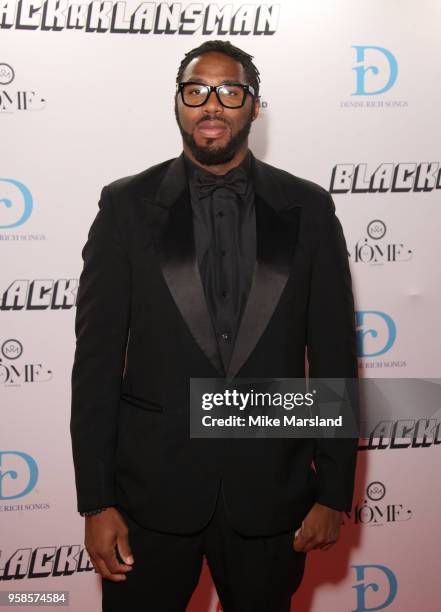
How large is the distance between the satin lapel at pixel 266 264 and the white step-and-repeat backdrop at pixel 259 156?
957 millimetres

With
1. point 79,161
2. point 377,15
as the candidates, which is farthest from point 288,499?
point 377,15

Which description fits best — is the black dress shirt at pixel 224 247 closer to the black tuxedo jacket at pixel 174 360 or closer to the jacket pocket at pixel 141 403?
the black tuxedo jacket at pixel 174 360

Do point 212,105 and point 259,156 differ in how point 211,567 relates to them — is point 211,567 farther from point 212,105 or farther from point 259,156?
point 259,156

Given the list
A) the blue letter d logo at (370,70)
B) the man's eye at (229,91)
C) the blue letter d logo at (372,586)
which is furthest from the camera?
the blue letter d logo at (372,586)

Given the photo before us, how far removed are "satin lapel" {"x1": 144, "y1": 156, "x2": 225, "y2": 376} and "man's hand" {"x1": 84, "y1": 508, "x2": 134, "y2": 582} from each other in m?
0.46

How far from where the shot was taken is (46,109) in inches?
99.7

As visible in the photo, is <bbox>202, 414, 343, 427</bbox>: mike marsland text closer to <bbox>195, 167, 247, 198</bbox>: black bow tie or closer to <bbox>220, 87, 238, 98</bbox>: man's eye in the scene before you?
<bbox>195, 167, 247, 198</bbox>: black bow tie

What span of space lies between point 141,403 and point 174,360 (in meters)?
0.14

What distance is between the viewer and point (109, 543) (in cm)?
164

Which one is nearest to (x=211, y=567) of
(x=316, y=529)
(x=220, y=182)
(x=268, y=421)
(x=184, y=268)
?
(x=316, y=529)

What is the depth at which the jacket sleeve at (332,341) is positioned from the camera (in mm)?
1731

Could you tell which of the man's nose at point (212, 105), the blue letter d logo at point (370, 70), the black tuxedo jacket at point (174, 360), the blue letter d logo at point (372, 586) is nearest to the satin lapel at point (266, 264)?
the black tuxedo jacket at point (174, 360)

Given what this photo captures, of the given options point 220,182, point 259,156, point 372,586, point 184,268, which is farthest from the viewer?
point 372,586

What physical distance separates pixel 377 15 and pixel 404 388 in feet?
5.11
